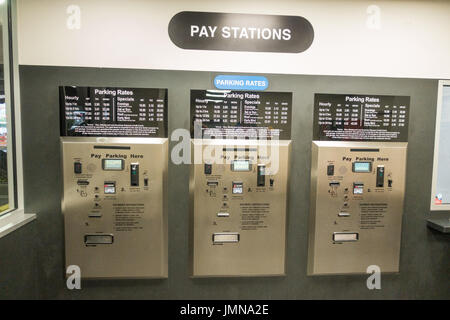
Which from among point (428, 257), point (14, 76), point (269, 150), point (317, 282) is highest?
point (14, 76)

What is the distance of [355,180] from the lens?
8.11 feet

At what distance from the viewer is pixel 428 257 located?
2.64m

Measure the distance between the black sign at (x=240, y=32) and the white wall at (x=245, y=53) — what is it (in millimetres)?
51

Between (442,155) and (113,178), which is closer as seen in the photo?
(113,178)

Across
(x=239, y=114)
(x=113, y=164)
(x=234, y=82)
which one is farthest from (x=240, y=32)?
(x=113, y=164)

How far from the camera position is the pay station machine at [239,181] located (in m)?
2.37

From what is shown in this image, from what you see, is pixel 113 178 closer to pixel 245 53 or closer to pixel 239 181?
pixel 239 181

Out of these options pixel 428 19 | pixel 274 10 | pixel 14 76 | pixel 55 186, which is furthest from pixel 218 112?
pixel 428 19

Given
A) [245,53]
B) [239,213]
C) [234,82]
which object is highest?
[245,53]

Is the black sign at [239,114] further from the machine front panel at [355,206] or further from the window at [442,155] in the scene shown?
the window at [442,155]

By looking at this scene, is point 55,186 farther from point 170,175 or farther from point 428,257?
point 428,257

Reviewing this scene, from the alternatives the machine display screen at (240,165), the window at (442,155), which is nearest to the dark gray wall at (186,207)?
the window at (442,155)

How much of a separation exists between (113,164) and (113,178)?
0.12 metres
